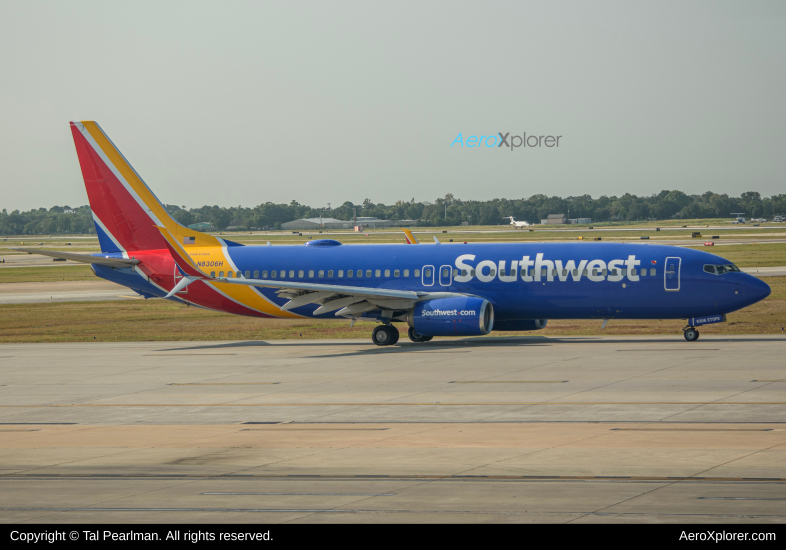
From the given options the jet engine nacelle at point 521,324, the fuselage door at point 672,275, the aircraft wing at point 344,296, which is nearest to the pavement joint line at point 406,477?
the aircraft wing at point 344,296

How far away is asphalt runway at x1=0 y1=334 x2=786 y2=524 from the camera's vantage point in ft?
45.8

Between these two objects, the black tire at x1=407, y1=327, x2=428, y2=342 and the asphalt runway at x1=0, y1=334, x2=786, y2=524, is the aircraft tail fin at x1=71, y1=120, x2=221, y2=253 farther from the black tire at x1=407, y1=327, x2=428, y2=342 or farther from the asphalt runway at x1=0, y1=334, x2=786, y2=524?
the black tire at x1=407, y1=327, x2=428, y2=342

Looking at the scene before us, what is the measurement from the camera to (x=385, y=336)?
40125mm

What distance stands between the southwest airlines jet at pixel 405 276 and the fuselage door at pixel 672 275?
4 cm

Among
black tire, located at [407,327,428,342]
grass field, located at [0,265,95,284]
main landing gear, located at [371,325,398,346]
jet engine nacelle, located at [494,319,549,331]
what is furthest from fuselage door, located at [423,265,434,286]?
grass field, located at [0,265,95,284]

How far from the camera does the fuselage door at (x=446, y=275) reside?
132ft

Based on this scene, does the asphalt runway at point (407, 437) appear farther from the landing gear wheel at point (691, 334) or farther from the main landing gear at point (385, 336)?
the main landing gear at point (385, 336)

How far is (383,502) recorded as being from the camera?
46.4ft

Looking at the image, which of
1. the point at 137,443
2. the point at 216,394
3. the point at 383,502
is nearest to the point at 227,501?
the point at 383,502

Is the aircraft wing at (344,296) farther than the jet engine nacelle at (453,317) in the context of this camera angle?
Yes

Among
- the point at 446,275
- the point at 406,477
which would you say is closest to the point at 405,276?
the point at 446,275

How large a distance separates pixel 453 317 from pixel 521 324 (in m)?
5.10

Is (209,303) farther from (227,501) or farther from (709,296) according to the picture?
(227,501)
